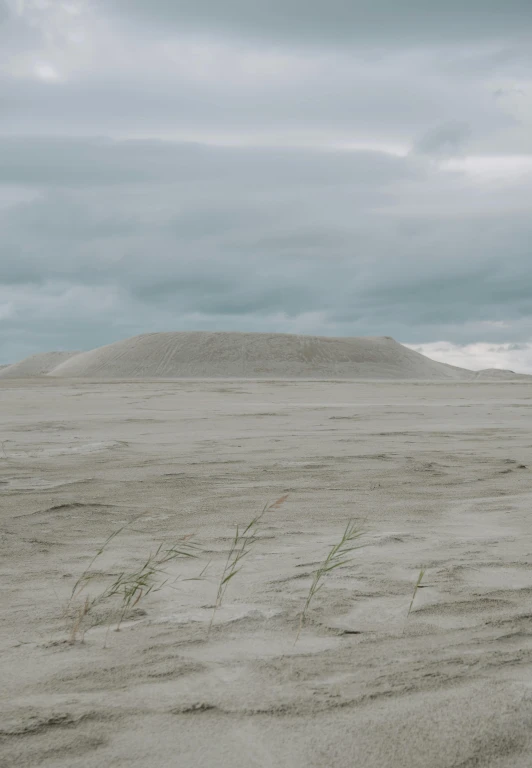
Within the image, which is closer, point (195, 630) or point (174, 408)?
point (195, 630)

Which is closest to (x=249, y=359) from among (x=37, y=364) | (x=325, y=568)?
(x=37, y=364)

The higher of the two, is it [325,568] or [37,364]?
[37,364]

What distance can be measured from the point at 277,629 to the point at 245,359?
224ft

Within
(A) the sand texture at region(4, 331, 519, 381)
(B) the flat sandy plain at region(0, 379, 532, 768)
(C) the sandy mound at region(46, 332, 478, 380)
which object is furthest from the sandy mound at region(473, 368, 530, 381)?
(B) the flat sandy plain at region(0, 379, 532, 768)

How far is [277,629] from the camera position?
218cm

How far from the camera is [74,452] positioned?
630 cm

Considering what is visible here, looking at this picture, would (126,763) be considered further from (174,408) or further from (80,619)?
(174,408)

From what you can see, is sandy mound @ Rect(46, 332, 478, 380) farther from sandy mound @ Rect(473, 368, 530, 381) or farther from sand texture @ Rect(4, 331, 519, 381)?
sandy mound @ Rect(473, 368, 530, 381)

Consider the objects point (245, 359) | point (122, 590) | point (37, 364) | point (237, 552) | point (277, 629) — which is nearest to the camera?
point (277, 629)

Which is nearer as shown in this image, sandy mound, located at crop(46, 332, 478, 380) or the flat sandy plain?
the flat sandy plain

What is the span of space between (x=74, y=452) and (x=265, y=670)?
15.5 ft

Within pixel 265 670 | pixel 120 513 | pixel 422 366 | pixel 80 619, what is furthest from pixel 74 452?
pixel 422 366

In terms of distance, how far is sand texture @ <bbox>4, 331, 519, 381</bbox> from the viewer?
222ft

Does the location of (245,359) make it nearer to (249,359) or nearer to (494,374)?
(249,359)
